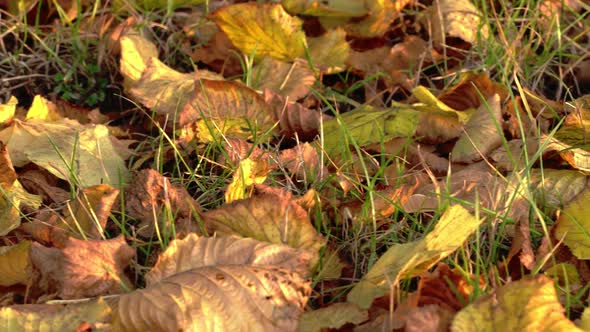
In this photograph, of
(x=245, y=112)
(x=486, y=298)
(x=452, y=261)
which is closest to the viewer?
(x=486, y=298)

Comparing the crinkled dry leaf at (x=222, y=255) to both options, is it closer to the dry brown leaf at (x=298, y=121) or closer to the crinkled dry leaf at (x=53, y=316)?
the crinkled dry leaf at (x=53, y=316)

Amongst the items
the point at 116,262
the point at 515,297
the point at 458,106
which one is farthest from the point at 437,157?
the point at 116,262

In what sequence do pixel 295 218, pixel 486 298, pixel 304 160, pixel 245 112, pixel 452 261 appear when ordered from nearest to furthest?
pixel 486 298 < pixel 452 261 < pixel 295 218 < pixel 304 160 < pixel 245 112

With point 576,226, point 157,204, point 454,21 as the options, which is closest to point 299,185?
point 157,204

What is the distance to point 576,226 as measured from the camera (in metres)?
1.34

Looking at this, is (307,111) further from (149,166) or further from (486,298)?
(486,298)

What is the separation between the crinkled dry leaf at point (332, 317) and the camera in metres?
1.16

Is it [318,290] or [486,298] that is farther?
[318,290]

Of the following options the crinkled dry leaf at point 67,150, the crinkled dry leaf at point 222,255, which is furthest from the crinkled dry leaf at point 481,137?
the crinkled dry leaf at point 67,150

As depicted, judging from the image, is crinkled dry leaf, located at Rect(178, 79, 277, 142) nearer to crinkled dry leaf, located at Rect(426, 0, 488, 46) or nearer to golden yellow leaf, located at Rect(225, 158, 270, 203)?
golden yellow leaf, located at Rect(225, 158, 270, 203)

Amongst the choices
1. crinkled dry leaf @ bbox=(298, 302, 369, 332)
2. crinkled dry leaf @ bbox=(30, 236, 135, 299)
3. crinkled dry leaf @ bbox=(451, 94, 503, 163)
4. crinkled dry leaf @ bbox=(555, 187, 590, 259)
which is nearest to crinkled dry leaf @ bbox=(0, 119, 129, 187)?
crinkled dry leaf @ bbox=(30, 236, 135, 299)

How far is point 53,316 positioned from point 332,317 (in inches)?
15.4

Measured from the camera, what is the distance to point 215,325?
1.12m

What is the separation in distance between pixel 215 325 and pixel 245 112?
66cm
